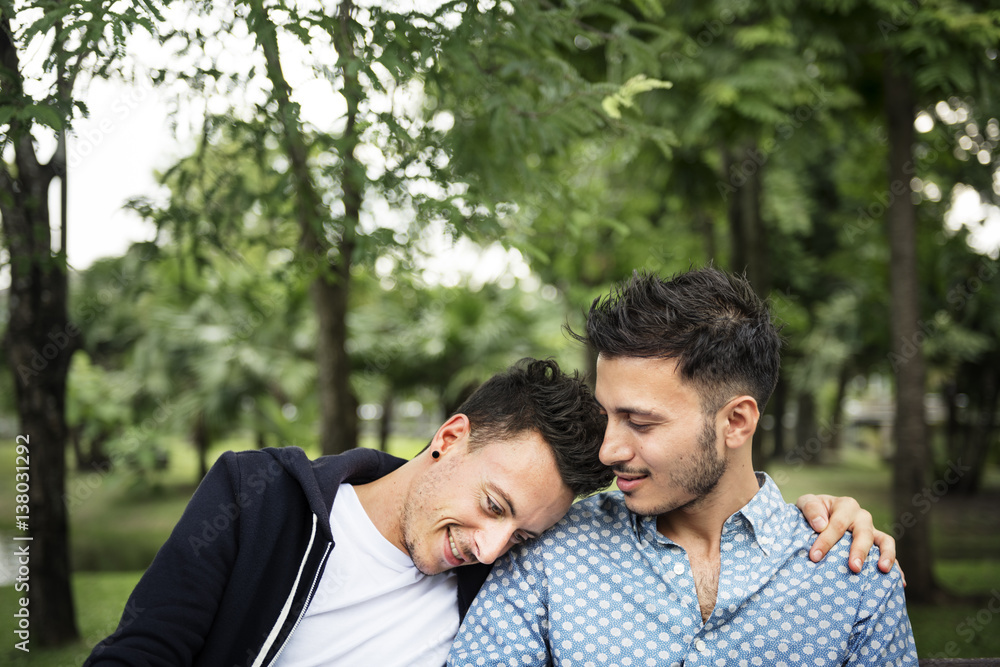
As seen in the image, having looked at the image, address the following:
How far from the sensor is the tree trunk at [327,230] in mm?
2447

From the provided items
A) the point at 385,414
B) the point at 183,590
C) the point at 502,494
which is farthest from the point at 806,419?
the point at 183,590

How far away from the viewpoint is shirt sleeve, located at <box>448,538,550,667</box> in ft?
6.75

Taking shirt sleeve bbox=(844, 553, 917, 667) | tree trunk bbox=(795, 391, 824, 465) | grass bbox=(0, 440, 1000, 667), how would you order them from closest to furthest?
shirt sleeve bbox=(844, 553, 917, 667), grass bbox=(0, 440, 1000, 667), tree trunk bbox=(795, 391, 824, 465)

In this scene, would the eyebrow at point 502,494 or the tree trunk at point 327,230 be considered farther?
the tree trunk at point 327,230

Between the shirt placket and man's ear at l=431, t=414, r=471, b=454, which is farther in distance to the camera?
man's ear at l=431, t=414, r=471, b=454

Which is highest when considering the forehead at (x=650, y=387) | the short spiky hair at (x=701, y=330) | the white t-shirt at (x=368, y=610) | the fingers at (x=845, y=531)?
the short spiky hair at (x=701, y=330)

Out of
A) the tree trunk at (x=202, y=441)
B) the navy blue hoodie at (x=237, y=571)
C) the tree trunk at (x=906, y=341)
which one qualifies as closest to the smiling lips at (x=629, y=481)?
the navy blue hoodie at (x=237, y=571)

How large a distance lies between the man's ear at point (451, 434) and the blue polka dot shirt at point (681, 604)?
1.23 ft

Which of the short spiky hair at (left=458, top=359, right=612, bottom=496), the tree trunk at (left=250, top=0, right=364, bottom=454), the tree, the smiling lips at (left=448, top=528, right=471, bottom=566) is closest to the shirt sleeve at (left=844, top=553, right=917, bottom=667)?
the short spiky hair at (left=458, top=359, right=612, bottom=496)

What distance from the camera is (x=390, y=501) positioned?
228cm

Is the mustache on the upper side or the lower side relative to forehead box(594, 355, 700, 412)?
lower

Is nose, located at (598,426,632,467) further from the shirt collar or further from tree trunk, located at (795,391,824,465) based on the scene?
tree trunk, located at (795,391,824,465)

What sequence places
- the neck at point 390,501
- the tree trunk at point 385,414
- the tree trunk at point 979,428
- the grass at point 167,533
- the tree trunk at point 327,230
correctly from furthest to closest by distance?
1. the tree trunk at point 385,414
2. the tree trunk at point 979,428
3. the grass at point 167,533
4. the tree trunk at point 327,230
5. the neck at point 390,501

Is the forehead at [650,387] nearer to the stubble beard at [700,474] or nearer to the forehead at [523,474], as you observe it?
the stubble beard at [700,474]
